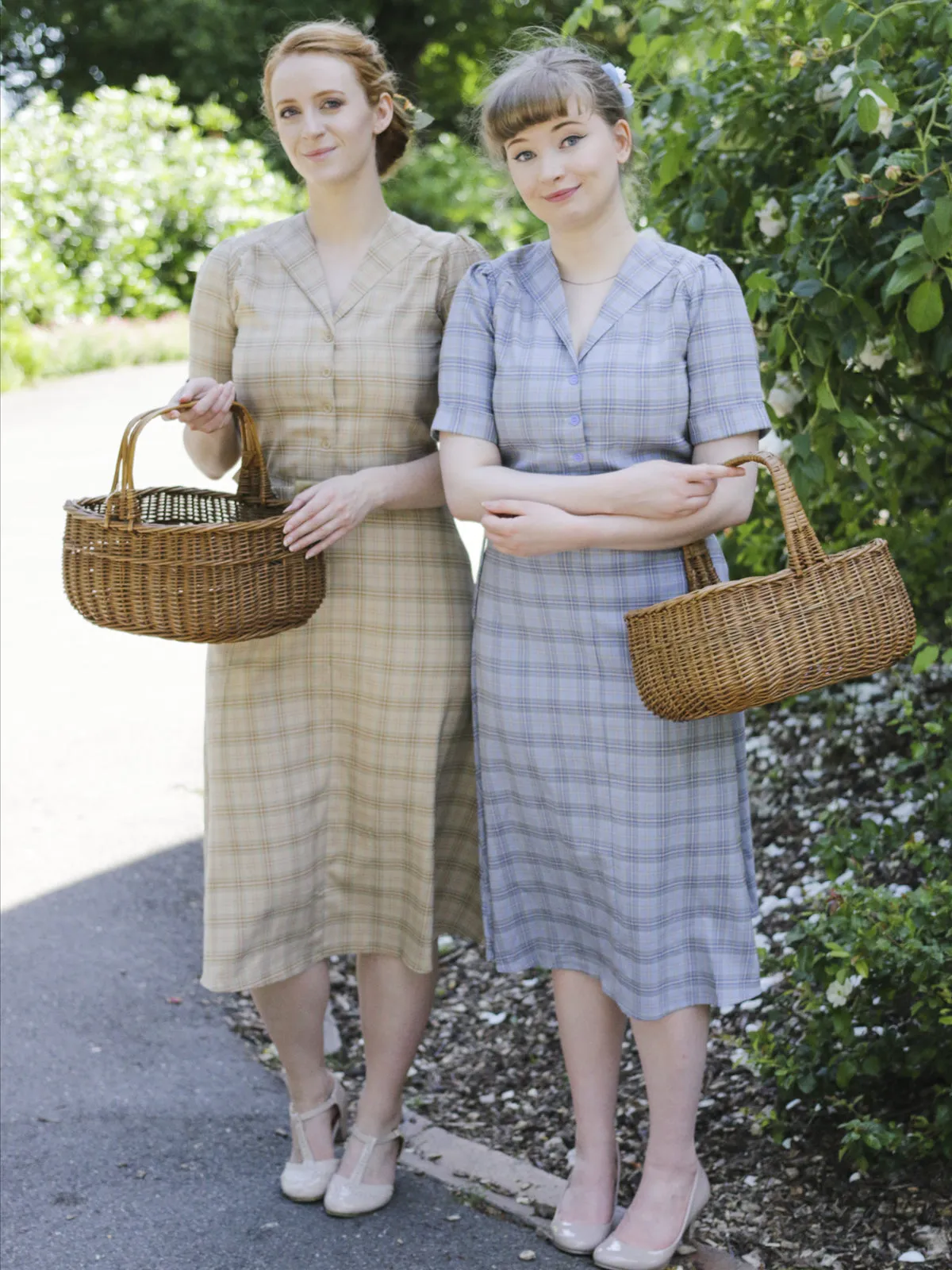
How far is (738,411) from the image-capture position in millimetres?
2244

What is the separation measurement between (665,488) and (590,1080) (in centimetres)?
110

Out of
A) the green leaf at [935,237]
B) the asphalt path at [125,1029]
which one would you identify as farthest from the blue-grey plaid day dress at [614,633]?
the asphalt path at [125,1029]

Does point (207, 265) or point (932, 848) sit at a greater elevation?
point (207, 265)

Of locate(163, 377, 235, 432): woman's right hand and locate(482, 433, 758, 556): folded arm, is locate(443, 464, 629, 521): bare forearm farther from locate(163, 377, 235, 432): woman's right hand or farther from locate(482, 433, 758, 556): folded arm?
locate(163, 377, 235, 432): woman's right hand

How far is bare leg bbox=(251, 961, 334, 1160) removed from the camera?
8.93 ft

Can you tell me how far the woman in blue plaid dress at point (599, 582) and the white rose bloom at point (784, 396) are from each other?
479 millimetres

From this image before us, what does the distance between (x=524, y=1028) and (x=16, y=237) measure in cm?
892

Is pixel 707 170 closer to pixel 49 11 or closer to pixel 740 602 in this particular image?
pixel 740 602

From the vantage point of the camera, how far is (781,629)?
80.9 inches

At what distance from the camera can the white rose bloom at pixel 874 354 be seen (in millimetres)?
2734

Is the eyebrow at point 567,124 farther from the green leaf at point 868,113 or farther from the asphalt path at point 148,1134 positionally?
the asphalt path at point 148,1134

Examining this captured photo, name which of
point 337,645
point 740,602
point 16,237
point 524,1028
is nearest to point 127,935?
point 524,1028

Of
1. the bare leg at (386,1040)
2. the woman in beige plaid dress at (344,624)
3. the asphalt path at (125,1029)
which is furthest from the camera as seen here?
the bare leg at (386,1040)

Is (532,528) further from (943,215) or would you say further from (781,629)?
(943,215)
